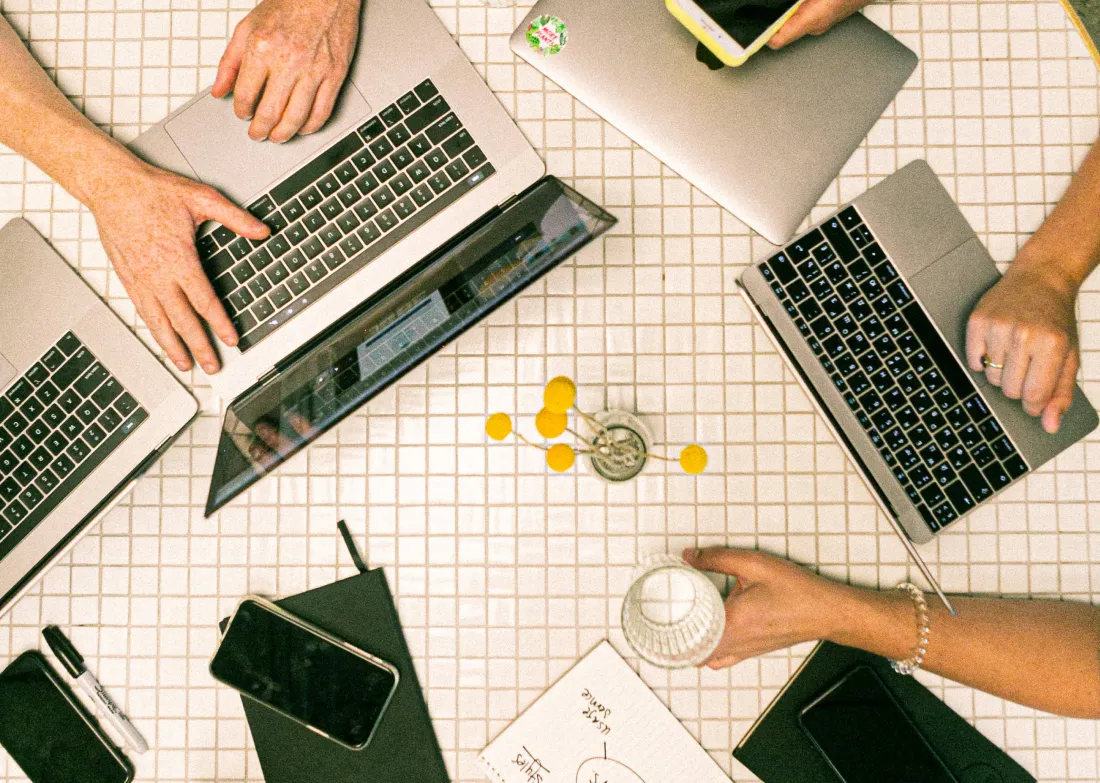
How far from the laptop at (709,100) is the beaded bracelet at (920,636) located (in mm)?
Result: 490

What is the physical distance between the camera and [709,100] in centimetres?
95

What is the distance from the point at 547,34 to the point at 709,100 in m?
0.22

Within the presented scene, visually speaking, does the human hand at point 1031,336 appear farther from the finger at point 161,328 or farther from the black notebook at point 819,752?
the finger at point 161,328


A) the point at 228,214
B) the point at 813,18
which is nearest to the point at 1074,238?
the point at 813,18

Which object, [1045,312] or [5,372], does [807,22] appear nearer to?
[1045,312]

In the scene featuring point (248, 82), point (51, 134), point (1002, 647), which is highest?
point (51, 134)

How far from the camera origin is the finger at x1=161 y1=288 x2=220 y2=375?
932 millimetres

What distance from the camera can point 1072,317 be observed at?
965 millimetres

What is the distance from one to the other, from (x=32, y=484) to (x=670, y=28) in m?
0.99

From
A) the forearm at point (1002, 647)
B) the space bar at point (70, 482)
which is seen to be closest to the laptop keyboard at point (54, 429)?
the space bar at point (70, 482)

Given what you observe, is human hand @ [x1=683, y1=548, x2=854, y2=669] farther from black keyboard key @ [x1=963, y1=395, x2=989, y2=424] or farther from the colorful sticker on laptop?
the colorful sticker on laptop

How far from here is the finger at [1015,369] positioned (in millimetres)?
896

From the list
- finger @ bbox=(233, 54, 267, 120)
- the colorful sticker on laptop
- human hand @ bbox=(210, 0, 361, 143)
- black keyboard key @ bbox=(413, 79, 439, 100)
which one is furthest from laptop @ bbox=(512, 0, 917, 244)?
finger @ bbox=(233, 54, 267, 120)

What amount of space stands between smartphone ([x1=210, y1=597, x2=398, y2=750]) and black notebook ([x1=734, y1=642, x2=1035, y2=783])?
484 millimetres
